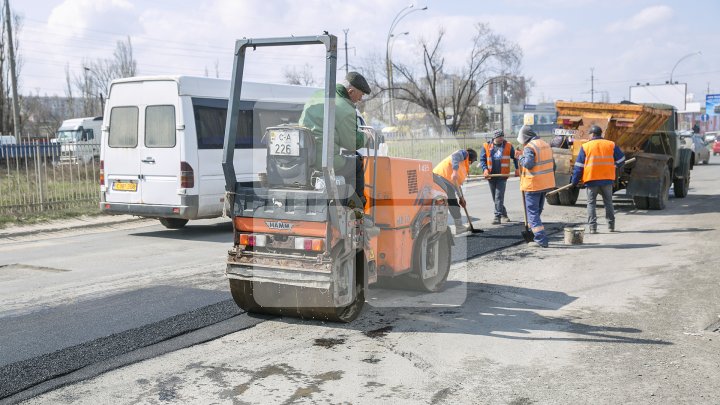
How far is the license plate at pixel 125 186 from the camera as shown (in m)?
12.0

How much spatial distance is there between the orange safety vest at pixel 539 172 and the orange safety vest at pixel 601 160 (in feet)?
5.25

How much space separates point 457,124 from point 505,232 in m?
33.5

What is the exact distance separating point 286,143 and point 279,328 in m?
1.53

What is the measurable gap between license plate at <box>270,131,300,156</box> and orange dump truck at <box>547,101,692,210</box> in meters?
9.69

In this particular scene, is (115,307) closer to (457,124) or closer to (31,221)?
(31,221)

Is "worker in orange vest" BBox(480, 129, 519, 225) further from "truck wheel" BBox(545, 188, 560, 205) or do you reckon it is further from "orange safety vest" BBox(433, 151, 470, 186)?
"truck wheel" BBox(545, 188, 560, 205)

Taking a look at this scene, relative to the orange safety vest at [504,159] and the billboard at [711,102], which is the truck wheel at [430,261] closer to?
the orange safety vest at [504,159]

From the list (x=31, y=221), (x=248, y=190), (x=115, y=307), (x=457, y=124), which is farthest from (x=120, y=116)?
(x=457, y=124)

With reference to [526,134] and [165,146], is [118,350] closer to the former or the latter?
[165,146]

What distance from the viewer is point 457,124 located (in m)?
44.5

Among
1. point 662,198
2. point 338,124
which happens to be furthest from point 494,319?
point 662,198

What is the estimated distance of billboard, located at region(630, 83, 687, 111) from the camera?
4591 centimetres

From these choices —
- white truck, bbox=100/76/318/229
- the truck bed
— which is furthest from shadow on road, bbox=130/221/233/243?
the truck bed

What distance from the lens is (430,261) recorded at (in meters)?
7.26
